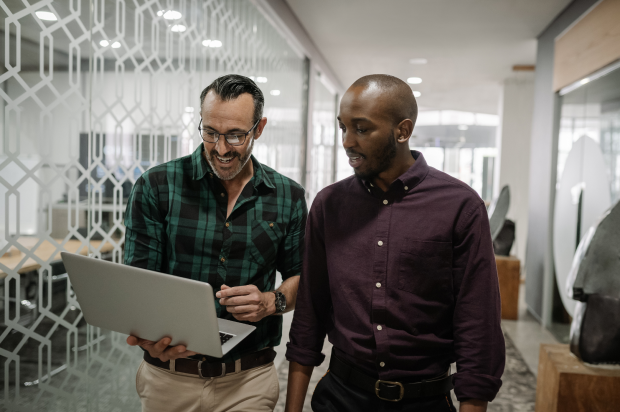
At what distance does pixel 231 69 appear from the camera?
3.31m

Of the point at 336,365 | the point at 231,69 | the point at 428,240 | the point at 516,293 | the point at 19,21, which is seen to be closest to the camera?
the point at 428,240

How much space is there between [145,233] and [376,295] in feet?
2.17

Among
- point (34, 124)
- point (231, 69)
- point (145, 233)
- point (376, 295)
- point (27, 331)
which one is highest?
point (231, 69)

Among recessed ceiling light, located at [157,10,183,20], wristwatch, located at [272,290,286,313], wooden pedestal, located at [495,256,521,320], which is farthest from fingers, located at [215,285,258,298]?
wooden pedestal, located at [495,256,521,320]

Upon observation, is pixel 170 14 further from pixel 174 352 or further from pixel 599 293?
pixel 599 293

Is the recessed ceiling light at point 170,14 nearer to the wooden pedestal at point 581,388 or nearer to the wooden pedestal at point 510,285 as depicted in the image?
the wooden pedestal at point 581,388

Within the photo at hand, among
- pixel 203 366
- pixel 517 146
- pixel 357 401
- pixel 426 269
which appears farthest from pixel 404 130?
pixel 517 146

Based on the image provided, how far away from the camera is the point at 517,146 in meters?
8.09

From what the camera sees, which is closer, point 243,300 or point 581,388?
point 243,300

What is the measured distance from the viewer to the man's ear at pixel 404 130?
1.27 meters

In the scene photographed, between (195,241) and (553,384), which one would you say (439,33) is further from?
(195,241)

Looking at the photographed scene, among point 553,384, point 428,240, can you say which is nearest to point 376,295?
point 428,240

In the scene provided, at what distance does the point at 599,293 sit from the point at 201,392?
6.12 feet

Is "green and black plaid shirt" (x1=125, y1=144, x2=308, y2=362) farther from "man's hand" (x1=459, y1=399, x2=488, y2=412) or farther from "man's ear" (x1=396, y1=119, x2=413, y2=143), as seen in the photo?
"man's hand" (x1=459, y1=399, x2=488, y2=412)
